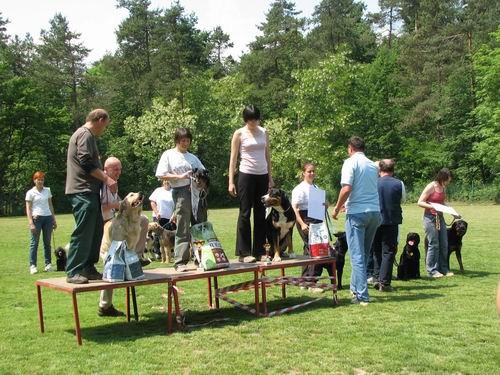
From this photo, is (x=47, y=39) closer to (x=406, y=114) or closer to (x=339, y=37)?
(x=339, y=37)

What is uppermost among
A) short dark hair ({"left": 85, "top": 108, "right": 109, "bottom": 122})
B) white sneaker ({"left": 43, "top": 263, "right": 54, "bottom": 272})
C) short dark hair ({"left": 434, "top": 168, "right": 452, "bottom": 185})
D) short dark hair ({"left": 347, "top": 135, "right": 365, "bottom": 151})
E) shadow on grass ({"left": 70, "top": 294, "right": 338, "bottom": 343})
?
short dark hair ({"left": 85, "top": 108, "right": 109, "bottom": 122})

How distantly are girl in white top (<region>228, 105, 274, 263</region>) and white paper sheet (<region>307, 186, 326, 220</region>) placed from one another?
816 millimetres

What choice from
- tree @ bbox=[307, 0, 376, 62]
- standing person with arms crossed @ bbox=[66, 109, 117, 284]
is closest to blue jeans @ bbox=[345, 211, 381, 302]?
standing person with arms crossed @ bbox=[66, 109, 117, 284]

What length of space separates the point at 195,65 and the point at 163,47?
21.4 ft

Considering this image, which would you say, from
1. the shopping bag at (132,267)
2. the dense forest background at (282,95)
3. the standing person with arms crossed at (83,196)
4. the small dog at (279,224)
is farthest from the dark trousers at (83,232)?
the dense forest background at (282,95)

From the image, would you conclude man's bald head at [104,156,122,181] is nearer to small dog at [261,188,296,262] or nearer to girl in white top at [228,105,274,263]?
girl in white top at [228,105,274,263]

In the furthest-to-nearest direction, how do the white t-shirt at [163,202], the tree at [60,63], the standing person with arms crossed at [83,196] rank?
the tree at [60,63] < the white t-shirt at [163,202] < the standing person with arms crossed at [83,196]

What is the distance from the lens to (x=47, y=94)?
1911 inches

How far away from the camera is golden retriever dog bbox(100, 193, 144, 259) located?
6421mm

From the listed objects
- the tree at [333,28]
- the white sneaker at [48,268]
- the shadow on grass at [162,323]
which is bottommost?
the shadow on grass at [162,323]

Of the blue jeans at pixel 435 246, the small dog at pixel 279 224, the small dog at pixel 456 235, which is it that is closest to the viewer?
the small dog at pixel 279 224

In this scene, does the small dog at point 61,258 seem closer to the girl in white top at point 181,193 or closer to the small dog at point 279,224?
the girl in white top at point 181,193

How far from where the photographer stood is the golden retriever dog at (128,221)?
6.42m

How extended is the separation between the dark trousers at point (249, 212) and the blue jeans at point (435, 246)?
11.7ft
